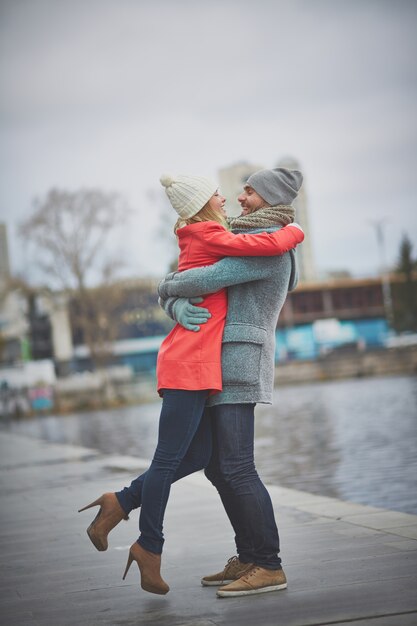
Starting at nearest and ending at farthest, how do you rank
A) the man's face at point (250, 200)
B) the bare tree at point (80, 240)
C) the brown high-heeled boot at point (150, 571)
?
the brown high-heeled boot at point (150, 571) < the man's face at point (250, 200) < the bare tree at point (80, 240)

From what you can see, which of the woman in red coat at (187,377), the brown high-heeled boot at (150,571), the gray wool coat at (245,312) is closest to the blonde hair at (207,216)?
the woman in red coat at (187,377)

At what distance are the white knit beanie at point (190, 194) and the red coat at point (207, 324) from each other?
7 centimetres


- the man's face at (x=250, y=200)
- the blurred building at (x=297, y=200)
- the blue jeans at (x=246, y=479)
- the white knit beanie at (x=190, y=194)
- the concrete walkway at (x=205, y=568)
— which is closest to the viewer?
the concrete walkway at (x=205, y=568)

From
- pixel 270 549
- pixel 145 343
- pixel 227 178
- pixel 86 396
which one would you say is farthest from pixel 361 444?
pixel 227 178

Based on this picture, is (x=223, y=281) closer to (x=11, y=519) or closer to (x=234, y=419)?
(x=234, y=419)

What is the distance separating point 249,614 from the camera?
146 inches

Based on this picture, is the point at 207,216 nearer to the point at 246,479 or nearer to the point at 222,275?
the point at 222,275

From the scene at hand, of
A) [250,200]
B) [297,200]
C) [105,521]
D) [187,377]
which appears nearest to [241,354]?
[187,377]

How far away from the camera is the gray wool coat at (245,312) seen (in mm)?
4160

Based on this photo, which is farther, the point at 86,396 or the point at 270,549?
the point at 86,396

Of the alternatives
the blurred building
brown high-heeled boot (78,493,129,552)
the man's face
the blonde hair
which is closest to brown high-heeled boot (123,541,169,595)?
brown high-heeled boot (78,493,129,552)

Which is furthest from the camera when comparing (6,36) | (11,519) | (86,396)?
(86,396)

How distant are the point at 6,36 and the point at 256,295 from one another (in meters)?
25.1

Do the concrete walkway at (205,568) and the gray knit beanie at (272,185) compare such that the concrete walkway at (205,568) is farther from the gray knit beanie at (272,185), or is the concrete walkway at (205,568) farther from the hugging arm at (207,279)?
the gray knit beanie at (272,185)
